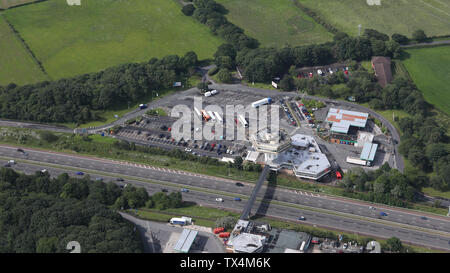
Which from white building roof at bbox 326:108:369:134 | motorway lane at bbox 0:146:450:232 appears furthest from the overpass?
white building roof at bbox 326:108:369:134

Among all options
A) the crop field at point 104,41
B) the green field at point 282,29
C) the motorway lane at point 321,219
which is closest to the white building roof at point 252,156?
the motorway lane at point 321,219

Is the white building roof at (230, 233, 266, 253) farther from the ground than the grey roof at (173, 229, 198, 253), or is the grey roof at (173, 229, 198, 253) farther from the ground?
the white building roof at (230, 233, 266, 253)

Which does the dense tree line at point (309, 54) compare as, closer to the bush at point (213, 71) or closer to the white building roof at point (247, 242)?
the bush at point (213, 71)

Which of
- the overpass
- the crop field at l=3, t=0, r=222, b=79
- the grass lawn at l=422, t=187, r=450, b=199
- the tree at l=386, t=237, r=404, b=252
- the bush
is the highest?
the crop field at l=3, t=0, r=222, b=79

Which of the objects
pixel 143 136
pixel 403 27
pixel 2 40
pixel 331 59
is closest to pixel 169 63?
pixel 143 136

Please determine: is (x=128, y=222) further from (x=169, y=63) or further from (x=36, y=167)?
(x=169, y=63)

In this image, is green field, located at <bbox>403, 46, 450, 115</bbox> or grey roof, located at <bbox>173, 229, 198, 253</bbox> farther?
green field, located at <bbox>403, 46, 450, 115</bbox>

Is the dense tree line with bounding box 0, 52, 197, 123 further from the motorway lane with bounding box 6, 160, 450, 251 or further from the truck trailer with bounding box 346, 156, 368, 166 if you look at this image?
the truck trailer with bounding box 346, 156, 368, 166
